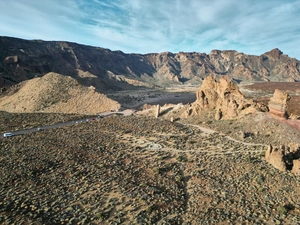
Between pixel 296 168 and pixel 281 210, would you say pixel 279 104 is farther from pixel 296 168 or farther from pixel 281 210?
pixel 281 210

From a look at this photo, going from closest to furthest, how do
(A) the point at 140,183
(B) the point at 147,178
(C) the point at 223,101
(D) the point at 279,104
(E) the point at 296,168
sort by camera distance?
(A) the point at 140,183, (E) the point at 296,168, (B) the point at 147,178, (D) the point at 279,104, (C) the point at 223,101

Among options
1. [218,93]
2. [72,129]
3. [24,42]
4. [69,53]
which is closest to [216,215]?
[72,129]

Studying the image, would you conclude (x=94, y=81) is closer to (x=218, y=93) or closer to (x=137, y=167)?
(x=218, y=93)

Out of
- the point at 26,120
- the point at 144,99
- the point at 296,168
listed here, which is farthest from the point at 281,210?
the point at 144,99

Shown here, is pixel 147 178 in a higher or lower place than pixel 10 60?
lower

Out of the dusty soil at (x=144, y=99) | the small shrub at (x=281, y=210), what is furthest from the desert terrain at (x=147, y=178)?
the dusty soil at (x=144, y=99)

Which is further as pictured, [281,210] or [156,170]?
[156,170]

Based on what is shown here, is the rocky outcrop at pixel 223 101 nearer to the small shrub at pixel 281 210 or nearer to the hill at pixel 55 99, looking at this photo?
the hill at pixel 55 99
